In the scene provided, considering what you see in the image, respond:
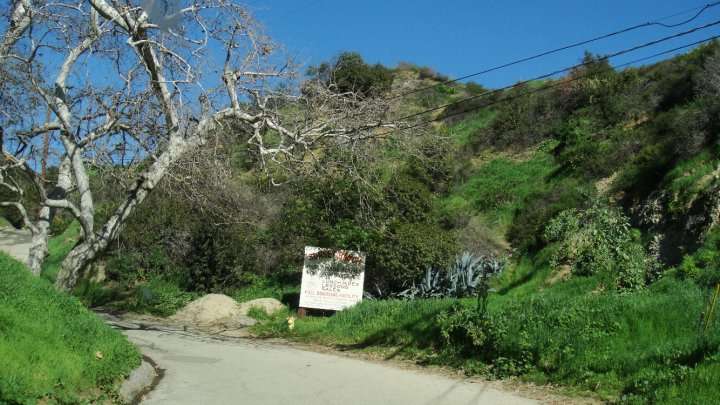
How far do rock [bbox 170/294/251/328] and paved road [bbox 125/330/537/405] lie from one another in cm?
461

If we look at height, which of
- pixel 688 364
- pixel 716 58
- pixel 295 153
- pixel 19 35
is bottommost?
pixel 688 364

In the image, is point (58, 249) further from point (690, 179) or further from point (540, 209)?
point (690, 179)

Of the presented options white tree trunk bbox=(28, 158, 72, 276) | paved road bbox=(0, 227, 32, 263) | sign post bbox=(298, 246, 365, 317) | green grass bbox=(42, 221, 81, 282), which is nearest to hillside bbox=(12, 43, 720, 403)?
sign post bbox=(298, 246, 365, 317)

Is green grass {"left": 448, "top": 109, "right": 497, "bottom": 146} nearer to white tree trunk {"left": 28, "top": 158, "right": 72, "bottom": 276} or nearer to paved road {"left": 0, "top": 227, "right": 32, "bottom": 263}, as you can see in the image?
paved road {"left": 0, "top": 227, "right": 32, "bottom": 263}

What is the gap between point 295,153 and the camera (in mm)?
15086

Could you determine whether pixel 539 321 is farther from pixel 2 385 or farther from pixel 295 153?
pixel 2 385

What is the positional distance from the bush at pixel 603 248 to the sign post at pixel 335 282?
4.98 metres

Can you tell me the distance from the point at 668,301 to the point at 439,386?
3485 millimetres

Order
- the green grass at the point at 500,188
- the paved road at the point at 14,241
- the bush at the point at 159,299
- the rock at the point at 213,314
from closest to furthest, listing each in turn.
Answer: the rock at the point at 213,314 → the bush at the point at 159,299 → the green grass at the point at 500,188 → the paved road at the point at 14,241

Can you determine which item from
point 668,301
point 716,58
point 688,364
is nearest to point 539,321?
point 668,301

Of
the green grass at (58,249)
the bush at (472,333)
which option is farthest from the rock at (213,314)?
the green grass at (58,249)

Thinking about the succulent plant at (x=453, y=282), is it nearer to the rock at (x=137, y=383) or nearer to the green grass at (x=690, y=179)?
the green grass at (x=690, y=179)

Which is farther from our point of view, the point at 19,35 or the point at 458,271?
the point at 458,271

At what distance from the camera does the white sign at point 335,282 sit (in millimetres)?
18391
